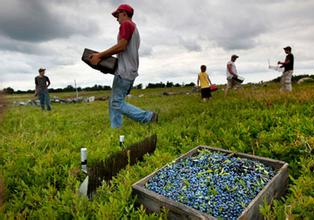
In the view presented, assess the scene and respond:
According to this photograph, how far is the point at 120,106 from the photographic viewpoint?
6.22 meters

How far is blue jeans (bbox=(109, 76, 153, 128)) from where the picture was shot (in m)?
6.07

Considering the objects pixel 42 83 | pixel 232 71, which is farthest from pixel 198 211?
pixel 42 83

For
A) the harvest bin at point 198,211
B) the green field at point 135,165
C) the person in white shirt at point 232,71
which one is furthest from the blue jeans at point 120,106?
the person in white shirt at point 232,71

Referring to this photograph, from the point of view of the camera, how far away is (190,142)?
4.72 meters

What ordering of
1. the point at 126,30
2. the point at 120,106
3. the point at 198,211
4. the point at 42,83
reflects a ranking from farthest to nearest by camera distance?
1. the point at 42,83
2. the point at 120,106
3. the point at 126,30
4. the point at 198,211

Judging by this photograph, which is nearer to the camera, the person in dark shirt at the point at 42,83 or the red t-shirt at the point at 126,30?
the red t-shirt at the point at 126,30

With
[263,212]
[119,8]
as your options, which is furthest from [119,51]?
[263,212]

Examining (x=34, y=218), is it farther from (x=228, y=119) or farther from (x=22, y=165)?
(x=228, y=119)

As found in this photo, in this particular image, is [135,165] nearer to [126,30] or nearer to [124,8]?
[126,30]

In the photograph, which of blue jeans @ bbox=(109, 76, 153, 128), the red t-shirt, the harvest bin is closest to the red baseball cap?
the red t-shirt

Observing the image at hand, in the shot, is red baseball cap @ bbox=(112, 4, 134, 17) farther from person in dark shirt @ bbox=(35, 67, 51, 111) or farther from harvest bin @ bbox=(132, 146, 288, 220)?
person in dark shirt @ bbox=(35, 67, 51, 111)

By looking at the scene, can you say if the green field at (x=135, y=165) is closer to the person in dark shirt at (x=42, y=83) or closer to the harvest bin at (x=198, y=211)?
the harvest bin at (x=198, y=211)

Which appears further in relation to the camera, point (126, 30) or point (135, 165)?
point (126, 30)

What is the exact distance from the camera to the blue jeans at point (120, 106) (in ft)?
19.9
